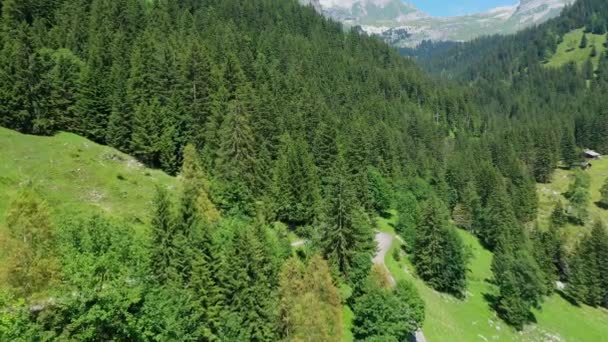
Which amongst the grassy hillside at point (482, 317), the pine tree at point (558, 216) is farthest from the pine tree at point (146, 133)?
the pine tree at point (558, 216)

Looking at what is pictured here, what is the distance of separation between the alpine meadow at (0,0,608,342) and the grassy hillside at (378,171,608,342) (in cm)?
43

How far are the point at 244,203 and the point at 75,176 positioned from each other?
2270cm

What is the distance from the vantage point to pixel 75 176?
2041 inches

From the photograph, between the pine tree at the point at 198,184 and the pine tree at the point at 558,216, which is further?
the pine tree at the point at 558,216

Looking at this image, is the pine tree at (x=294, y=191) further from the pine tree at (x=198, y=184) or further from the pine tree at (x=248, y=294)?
the pine tree at (x=248, y=294)

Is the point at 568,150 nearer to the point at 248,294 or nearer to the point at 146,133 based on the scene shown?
the point at 146,133

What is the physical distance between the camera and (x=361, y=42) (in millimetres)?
180750

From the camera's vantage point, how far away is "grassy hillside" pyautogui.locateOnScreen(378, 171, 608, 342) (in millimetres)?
55275

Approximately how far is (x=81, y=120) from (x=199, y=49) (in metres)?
27.5

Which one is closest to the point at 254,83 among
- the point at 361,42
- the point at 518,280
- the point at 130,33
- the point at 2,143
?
the point at 130,33

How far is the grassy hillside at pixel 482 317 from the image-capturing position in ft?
181

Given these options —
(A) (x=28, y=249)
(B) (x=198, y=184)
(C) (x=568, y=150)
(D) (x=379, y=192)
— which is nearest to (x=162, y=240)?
(A) (x=28, y=249)

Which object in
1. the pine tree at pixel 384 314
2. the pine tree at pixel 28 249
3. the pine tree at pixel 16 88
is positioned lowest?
the pine tree at pixel 384 314

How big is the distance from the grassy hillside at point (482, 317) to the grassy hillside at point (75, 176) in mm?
39772
